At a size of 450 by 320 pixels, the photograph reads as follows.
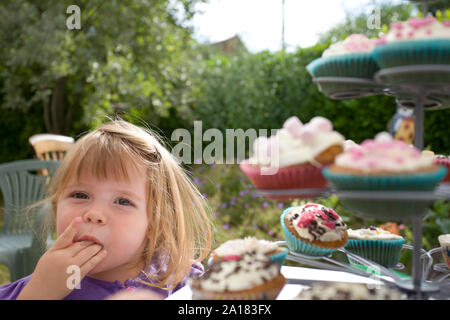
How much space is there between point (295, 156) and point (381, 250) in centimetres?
63

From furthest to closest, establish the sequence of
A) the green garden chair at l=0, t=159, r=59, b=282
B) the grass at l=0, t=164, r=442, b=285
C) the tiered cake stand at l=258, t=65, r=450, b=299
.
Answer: the grass at l=0, t=164, r=442, b=285 → the green garden chair at l=0, t=159, r=59, b=282 → the tiered cake stand at l=258, t=65, r=450, b=299

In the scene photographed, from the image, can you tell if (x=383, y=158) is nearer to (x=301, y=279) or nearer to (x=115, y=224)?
(x=301, y=279)

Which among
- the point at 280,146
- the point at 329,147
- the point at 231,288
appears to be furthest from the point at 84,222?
the point at 329,147

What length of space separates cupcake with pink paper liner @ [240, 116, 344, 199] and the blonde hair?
555 mm

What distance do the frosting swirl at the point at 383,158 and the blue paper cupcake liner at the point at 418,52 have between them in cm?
14

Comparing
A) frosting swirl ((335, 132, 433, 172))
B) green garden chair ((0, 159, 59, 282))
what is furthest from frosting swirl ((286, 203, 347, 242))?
green garden chair ((0, 159, 59, 282))

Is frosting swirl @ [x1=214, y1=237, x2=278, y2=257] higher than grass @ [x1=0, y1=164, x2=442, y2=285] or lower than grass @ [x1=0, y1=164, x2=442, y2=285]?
higher

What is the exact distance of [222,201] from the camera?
5531 mm

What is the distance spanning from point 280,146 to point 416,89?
0.28m

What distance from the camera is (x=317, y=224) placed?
135cm

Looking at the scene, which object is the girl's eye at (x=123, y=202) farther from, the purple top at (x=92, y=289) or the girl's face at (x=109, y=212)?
the purple top at (x=92, y=289)

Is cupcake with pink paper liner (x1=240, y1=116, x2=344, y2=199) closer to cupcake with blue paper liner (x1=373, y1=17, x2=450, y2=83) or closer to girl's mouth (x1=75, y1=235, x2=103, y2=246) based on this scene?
cupcake with blue paper liner (x1=373, y1=17, x2=450, y2=83)

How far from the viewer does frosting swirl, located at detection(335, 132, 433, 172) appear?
0.72m

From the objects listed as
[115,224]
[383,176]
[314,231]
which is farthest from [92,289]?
[383,176]
